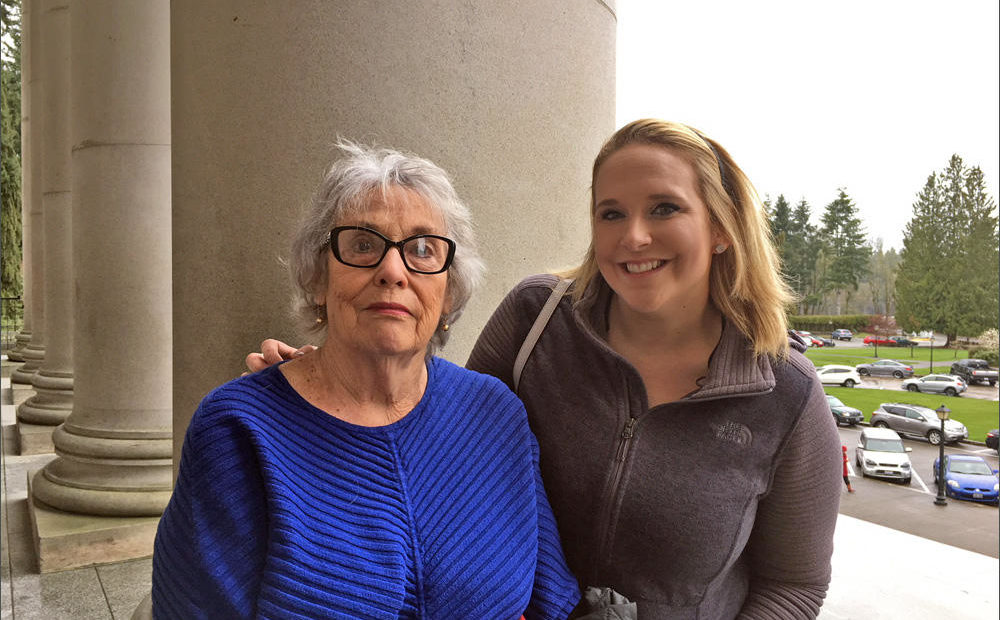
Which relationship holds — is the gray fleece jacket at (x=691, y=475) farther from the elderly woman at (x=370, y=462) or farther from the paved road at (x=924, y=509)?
the paved road at (x=924, y=509)

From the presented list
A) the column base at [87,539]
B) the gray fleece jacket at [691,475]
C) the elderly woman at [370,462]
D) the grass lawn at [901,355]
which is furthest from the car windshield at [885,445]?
the elderly woman at [370,462]

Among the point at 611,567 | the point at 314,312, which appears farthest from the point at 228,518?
the point at 611,567

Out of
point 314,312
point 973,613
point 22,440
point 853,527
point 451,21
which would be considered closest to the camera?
point 314,312

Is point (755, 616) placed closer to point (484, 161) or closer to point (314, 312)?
point (314, 312)

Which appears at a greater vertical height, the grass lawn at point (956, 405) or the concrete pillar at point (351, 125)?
the concrete pillar at point (351, 125)

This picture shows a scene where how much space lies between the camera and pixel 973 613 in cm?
662

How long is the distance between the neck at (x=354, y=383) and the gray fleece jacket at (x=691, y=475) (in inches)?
23.6

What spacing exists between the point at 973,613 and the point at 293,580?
671 centimetres

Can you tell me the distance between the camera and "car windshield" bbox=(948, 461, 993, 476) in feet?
34.8

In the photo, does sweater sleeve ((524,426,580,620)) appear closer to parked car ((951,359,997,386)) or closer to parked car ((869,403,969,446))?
parked car ((951,359,997,386))

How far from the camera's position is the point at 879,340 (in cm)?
780

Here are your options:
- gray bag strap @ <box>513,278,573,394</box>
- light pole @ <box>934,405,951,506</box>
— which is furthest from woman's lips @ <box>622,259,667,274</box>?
light pole @ <box>934,405,951,506</box>

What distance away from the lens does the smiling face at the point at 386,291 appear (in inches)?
97.3

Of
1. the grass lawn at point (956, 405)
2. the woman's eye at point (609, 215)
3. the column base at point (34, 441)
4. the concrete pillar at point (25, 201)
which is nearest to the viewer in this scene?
the woman's eye at point (609, 215)
